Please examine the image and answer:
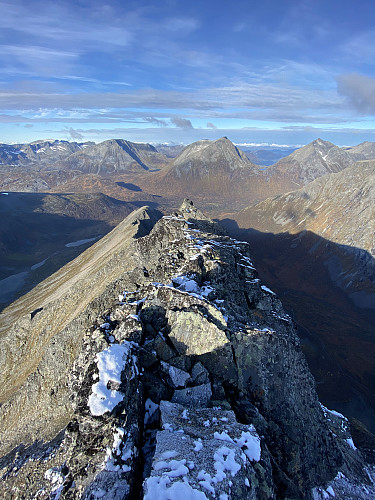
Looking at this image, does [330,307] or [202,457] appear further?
[330,307]

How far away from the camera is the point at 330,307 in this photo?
91312mm

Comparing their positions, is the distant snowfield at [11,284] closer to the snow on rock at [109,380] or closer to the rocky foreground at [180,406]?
the rocky foreground at [180,406]

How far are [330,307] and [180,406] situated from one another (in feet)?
287

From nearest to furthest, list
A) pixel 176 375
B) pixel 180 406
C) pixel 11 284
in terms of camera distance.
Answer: pixel 180 406, pixel 176 375, pixel 11 284

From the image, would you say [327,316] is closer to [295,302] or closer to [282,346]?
[295,302]

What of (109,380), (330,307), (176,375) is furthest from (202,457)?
(330,307)

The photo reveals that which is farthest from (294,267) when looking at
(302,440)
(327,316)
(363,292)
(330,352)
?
(302,440)

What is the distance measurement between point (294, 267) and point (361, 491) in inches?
4010

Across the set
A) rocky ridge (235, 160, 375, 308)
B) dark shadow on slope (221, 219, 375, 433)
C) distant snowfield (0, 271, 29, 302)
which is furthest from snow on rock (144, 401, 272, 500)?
distant snowfield (0, 271, 29, 302)

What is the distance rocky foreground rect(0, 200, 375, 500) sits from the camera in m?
14.0

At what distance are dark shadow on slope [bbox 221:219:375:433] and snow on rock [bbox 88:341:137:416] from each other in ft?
164

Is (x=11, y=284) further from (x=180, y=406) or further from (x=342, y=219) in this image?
(x=342, y=219)

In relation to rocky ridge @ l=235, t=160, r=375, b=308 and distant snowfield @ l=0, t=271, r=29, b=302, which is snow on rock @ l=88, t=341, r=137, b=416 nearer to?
rocky ridge @ l=235, t=160, r=375, b=308

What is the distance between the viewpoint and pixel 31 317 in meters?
49.1
